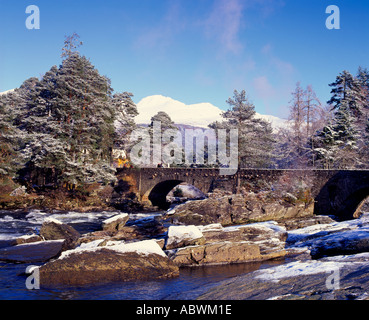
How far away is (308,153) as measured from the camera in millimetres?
32812

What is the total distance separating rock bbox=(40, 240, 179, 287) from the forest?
19841 millimetres

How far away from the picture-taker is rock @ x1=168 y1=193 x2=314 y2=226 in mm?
21797

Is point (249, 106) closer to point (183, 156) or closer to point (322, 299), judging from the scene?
point (183, 156)

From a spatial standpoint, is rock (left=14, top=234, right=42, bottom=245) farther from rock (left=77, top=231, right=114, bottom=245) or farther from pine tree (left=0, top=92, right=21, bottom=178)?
pine tree (left=0, top=92, right=21, bottom=178)

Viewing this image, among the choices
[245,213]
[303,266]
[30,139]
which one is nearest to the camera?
[303,266]

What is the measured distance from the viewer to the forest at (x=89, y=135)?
1173 inches

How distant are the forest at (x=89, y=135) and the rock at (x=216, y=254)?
19.6 metres

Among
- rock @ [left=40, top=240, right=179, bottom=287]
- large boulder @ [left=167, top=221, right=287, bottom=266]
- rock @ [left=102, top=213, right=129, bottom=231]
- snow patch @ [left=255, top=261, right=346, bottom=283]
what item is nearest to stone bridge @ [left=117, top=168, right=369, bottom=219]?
large boulder @ [left=167, top=221, right=287, bottom=266]

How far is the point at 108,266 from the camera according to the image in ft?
33.6

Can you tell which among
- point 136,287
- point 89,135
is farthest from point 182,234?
point 89,135

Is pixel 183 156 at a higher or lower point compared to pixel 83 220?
higher

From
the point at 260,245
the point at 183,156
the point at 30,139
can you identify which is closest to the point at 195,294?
the point at 260,245

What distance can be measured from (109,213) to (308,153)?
2073 cm

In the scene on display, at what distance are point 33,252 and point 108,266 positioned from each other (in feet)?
15.8
